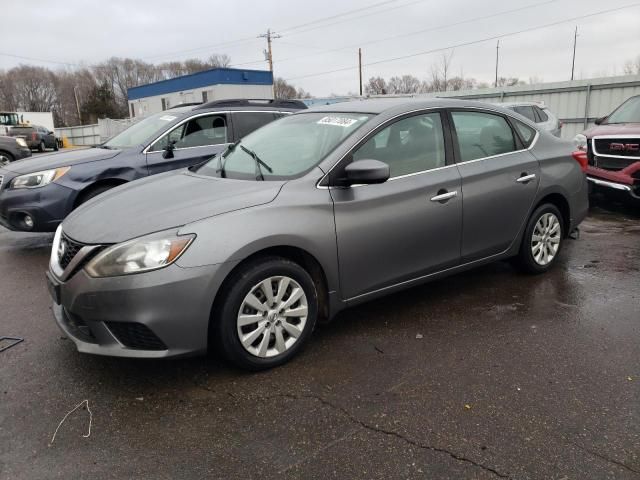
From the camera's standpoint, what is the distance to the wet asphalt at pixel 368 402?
→ 2.36 metres

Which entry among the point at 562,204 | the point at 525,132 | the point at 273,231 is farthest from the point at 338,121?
the point at 562,204

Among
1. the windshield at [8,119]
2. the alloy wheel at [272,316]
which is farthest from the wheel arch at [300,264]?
the windshield at [8,119]

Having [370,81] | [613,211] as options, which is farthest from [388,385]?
[370,81]

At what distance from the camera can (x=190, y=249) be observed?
9.28ft

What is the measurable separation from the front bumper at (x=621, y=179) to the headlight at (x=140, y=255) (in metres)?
6.86

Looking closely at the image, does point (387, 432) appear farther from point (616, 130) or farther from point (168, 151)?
point (616, 130)

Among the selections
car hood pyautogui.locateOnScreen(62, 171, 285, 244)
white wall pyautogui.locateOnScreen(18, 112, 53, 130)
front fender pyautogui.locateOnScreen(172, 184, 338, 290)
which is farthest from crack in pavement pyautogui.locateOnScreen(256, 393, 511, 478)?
white wall pyautogui.locateOnScreen(18, 112, 53, 130)

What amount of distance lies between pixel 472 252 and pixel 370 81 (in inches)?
2756

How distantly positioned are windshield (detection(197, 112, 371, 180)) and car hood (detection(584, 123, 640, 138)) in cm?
558

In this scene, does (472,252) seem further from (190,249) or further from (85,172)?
(85,172)

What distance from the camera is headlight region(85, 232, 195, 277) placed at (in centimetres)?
278

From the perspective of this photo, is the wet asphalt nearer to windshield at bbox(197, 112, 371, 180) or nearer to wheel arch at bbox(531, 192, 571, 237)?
wheel arch at bbox(531, 192, 571, 237)

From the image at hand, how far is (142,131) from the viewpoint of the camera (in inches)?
268

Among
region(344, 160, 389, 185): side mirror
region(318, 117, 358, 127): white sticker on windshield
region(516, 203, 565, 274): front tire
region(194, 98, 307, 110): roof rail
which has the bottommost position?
region(516, 203, 565, 274): front tire
